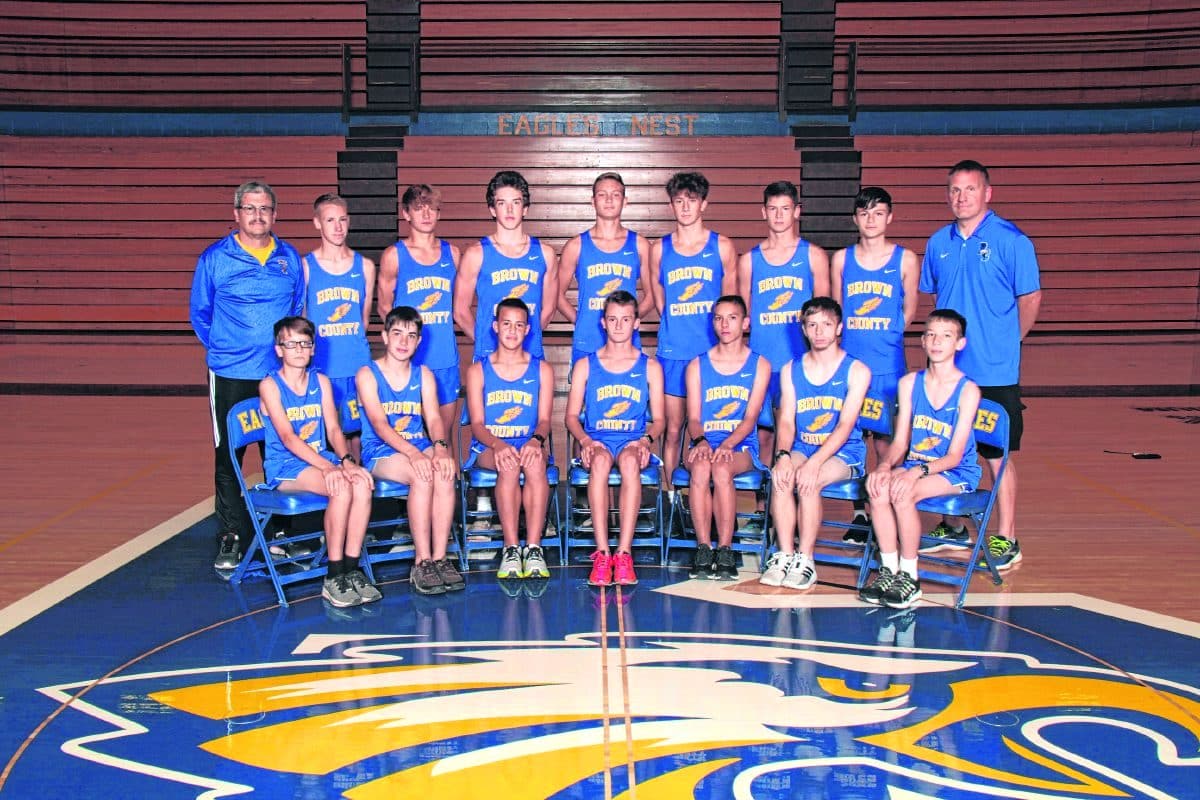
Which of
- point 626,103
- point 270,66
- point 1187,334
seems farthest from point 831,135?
point 270,66

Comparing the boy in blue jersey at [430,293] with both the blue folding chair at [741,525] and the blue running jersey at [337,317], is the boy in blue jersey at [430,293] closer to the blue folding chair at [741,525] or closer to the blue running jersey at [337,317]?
the blue running jersey at [337,317]

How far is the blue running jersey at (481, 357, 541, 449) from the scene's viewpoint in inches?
215

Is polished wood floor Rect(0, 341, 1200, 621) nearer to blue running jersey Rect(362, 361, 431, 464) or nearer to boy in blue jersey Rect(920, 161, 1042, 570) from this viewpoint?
boy in blue jersey Rect(920, 161, 1042, 570)

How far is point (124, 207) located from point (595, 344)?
31.1ft

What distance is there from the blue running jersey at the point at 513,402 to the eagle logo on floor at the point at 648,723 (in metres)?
1.42

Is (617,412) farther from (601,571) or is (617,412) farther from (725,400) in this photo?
(601,571)

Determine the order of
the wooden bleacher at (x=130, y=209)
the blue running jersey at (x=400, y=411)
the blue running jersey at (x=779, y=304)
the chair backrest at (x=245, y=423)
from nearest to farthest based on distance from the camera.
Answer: the chair backrest at (x=245, y=423), the blue running jersey at (x=400, y=411), the blue running jersey at (x=779, y=304), the wooden bleacher at (x=130, y=209)

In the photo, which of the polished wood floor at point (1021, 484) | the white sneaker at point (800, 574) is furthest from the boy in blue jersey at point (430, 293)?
the white sneaker at point (800, 574)

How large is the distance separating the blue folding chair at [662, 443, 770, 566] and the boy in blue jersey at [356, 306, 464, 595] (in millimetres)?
1047

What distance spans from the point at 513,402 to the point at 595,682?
74.9 inches

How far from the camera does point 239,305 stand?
17.5 feet

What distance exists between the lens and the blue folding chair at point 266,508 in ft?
15.9

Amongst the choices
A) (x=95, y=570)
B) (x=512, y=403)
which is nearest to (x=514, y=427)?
(x=512, y=403)

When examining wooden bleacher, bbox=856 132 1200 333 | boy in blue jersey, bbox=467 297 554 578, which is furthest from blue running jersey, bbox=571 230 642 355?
wooden bleacher, bbox=856 132 1200 333
